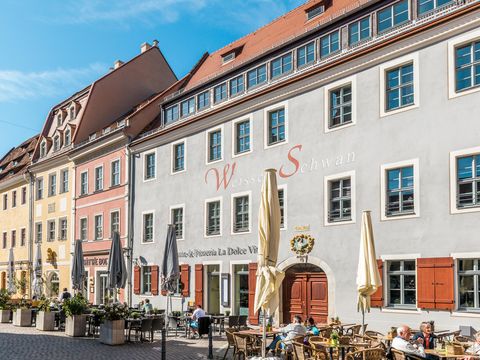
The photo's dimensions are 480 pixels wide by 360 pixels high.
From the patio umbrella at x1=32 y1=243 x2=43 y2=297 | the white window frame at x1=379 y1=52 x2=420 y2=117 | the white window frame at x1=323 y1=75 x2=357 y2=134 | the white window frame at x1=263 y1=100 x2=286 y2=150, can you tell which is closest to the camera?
the white window frame at x1=379 y1=52 x2=420 y2=117

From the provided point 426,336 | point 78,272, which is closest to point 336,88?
point 426,336

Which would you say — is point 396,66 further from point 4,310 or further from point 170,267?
point 4,310

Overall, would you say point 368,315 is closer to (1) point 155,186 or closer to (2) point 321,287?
(2) point 321,287

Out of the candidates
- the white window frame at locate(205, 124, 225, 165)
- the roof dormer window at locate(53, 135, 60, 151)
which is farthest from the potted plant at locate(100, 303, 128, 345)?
the roof dormer window at locate(53, 135, 60, 151)

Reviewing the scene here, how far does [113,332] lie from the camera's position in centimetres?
1895

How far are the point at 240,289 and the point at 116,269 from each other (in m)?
4.91

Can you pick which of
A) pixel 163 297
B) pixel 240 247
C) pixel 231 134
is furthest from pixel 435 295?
pixel 163 297

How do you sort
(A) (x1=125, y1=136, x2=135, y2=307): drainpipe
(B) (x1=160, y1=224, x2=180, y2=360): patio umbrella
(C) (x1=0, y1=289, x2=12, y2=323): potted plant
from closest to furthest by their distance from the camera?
(B) (x1=160, y1=224, x2=180, y2=360): patio umbrella < (C) (x1=0, y1=289, x2=12, y2=323): potted plant < (A) (x1=125, y1=136, x2=135, y2=307): drainpipe

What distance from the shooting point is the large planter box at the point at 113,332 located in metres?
19.0

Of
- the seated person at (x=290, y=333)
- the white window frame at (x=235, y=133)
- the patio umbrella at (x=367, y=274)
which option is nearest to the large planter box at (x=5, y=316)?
the white window frame at (x=235, y=133)

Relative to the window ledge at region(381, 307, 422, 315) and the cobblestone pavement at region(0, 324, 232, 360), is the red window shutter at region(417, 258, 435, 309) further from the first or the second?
the cobblestone pavement at region(0, 324, 232, 360)

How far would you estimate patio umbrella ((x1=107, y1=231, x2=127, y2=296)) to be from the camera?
76.6 feet

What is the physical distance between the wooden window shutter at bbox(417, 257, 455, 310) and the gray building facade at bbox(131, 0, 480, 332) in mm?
36

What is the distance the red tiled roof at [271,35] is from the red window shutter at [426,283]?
29.5 ft
